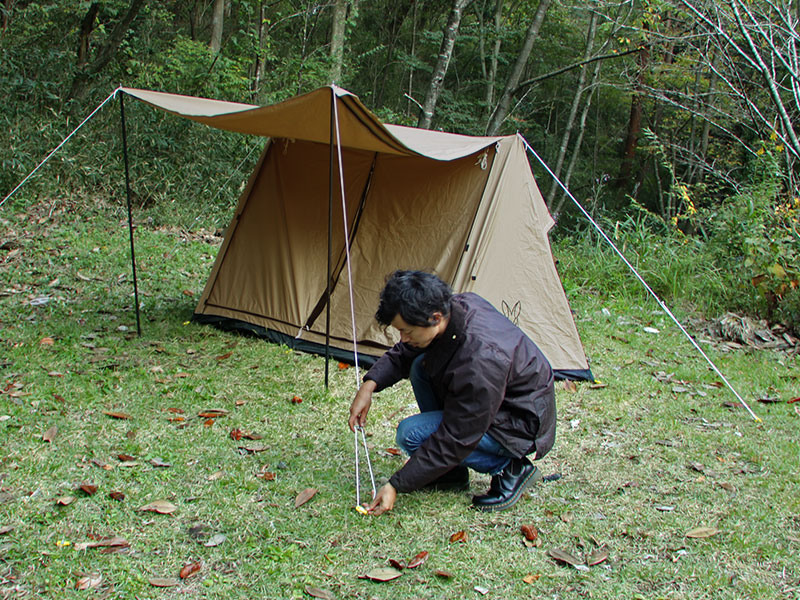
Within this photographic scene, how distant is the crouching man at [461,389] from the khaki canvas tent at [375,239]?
1.84 m

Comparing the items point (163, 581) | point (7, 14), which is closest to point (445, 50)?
point (7, 14)

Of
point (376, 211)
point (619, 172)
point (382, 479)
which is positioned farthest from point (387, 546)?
point (619, 172)

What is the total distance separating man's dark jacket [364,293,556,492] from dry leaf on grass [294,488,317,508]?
→ 51 centimetres

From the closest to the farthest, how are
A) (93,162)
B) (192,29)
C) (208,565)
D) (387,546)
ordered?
(208,565), (387,546), (93,162), (192,29)

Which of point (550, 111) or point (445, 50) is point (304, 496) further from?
point (550, 111)

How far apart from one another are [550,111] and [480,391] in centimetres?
1371

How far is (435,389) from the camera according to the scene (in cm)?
287

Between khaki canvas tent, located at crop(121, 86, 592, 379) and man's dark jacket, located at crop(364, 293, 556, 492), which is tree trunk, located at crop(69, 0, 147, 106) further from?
man's dark jacket, located at crop(364, 293, 556, 492)

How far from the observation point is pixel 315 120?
13.3 ft

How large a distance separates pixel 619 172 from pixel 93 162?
10.8 m

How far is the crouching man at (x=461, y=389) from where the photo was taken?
2475 mm

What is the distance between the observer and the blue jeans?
2771mm

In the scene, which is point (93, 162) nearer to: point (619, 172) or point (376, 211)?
point (376, 211)

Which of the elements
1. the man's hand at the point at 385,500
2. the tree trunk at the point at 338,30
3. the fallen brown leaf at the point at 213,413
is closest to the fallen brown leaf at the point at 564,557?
the man's hand at the point at 385,500
